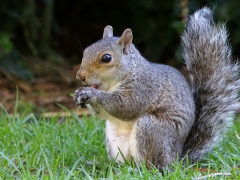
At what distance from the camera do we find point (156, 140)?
2957 mm

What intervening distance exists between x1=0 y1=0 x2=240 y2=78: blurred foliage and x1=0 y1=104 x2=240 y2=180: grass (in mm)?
1420

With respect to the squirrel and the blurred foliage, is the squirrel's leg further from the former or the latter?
the blurred foliage

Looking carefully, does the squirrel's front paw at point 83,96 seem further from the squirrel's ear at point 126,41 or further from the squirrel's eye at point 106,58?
the squirrel's ear at point 126,41

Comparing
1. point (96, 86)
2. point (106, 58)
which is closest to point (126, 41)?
point (106, 58)

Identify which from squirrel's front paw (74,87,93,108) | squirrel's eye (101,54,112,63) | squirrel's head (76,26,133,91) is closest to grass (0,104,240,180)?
squirrel's front paw (74,87,93,108)

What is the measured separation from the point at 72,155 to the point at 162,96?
62 cm

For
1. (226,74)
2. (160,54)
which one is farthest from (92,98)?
(160,54)

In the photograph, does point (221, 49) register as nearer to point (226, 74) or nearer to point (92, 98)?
point (226, 74)

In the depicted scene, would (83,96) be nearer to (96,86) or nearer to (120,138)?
(96,86)

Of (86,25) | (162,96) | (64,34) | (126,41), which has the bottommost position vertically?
(162,96)

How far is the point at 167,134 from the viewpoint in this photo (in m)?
3.00

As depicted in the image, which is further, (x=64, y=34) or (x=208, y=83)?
(x=64, y=34)

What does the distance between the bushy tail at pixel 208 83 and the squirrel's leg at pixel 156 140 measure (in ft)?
0.66

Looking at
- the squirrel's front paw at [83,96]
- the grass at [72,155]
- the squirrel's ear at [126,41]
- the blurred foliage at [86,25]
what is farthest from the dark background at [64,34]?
the squirrel's front paw at [83,96]
